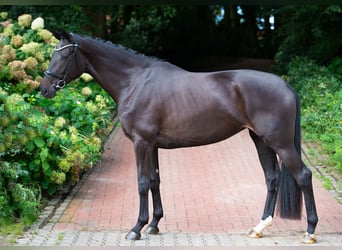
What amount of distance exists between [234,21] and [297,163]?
25718 millimetres

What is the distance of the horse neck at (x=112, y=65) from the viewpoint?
662cm

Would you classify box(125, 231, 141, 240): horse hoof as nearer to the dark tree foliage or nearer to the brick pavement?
the brick pavement

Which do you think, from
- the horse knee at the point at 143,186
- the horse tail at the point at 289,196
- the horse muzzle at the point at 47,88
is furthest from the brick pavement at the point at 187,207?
the horse muzzle at the point at 47,88

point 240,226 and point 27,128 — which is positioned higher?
point 27,128

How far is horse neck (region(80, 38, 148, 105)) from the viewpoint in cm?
662

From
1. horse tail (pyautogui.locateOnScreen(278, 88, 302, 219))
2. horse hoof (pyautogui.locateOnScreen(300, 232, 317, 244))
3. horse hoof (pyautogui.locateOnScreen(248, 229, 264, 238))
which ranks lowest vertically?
horse hoof (pyautogui.locateOnScreen(248, 229, 264, 238))

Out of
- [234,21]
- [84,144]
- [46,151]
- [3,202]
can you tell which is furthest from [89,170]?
[234,21]

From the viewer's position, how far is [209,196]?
8531 mm

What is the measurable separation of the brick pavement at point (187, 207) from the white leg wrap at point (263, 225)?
0.12 meters

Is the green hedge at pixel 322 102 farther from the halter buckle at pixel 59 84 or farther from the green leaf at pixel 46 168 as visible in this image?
the halter buckle at pixel 59 84

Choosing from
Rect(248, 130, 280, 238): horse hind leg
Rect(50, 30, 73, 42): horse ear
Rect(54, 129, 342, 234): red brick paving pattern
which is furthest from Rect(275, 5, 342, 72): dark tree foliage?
Rect(50, 30, 73, 42): horse ear

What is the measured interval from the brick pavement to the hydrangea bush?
42 cm

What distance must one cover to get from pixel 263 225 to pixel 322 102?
7.44 meters

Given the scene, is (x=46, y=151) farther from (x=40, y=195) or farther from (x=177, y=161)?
(x=177, y=161)
